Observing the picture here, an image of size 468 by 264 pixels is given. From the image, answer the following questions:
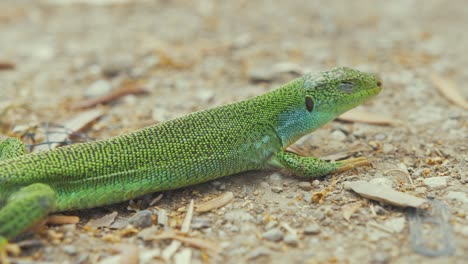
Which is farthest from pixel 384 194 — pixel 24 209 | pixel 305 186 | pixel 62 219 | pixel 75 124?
pixel 75 124

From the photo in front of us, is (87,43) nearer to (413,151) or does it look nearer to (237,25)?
(237,25)

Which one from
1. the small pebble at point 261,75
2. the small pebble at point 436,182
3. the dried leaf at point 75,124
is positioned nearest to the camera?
the small pebble at point 436,182

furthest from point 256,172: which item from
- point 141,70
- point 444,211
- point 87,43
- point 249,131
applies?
point 87,43

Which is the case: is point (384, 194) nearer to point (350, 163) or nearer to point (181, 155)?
point (350, 163)

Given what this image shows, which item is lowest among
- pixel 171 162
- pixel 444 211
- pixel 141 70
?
pixel 444 211

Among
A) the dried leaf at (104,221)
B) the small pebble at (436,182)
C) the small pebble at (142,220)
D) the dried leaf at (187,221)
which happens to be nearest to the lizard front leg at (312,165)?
the small pebble at (436,182)

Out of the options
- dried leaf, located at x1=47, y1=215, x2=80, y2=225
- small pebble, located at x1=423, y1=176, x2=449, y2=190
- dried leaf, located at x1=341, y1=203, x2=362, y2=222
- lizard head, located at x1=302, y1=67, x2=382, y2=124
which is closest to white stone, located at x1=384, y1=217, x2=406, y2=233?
dried leaf, located at x1=341, y1=203, x2=362, y2=222

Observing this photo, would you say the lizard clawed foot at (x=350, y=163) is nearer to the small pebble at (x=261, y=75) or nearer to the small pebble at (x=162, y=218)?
the small pebble at (x=162, y=218)
